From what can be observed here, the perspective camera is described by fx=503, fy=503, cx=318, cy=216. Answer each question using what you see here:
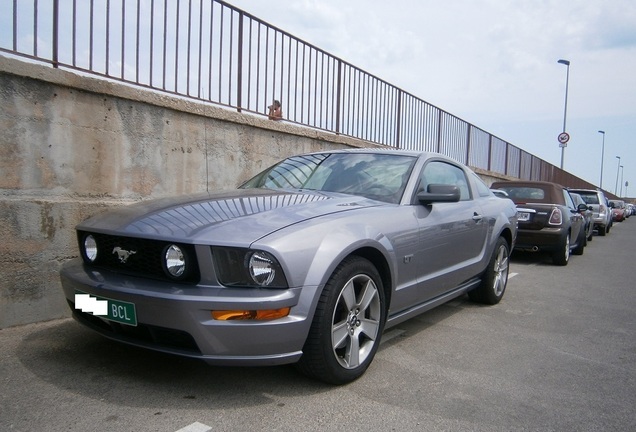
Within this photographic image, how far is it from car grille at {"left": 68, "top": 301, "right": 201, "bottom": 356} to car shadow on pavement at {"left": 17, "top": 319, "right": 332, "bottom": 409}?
11cm

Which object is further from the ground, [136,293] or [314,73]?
[314,73]

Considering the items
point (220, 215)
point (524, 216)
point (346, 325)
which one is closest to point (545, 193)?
point (524, 216)

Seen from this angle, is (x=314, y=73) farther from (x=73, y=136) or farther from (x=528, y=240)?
(x=528, y=240)

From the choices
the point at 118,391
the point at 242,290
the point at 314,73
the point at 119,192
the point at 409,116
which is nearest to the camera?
the point at 242,290

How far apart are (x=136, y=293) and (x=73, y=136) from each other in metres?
2.28

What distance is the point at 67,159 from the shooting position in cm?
418

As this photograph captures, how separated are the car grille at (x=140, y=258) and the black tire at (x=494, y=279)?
11.0 ft

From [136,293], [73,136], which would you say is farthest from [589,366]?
[73,136]

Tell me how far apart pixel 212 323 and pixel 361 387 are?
3.41 feet

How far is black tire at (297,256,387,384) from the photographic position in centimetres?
270

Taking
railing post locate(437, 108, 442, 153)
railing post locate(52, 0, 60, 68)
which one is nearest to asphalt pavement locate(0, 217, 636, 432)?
railing post locate(52, 0, 60, 68)

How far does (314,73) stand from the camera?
7.32m

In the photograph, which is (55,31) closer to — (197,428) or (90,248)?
(90,248)

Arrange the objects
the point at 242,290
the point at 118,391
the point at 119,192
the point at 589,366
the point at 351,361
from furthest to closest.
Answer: the point at 119,192 → the point at 589,366 → the point at 351,361 → the point at 118,391 → the point at 242,290
